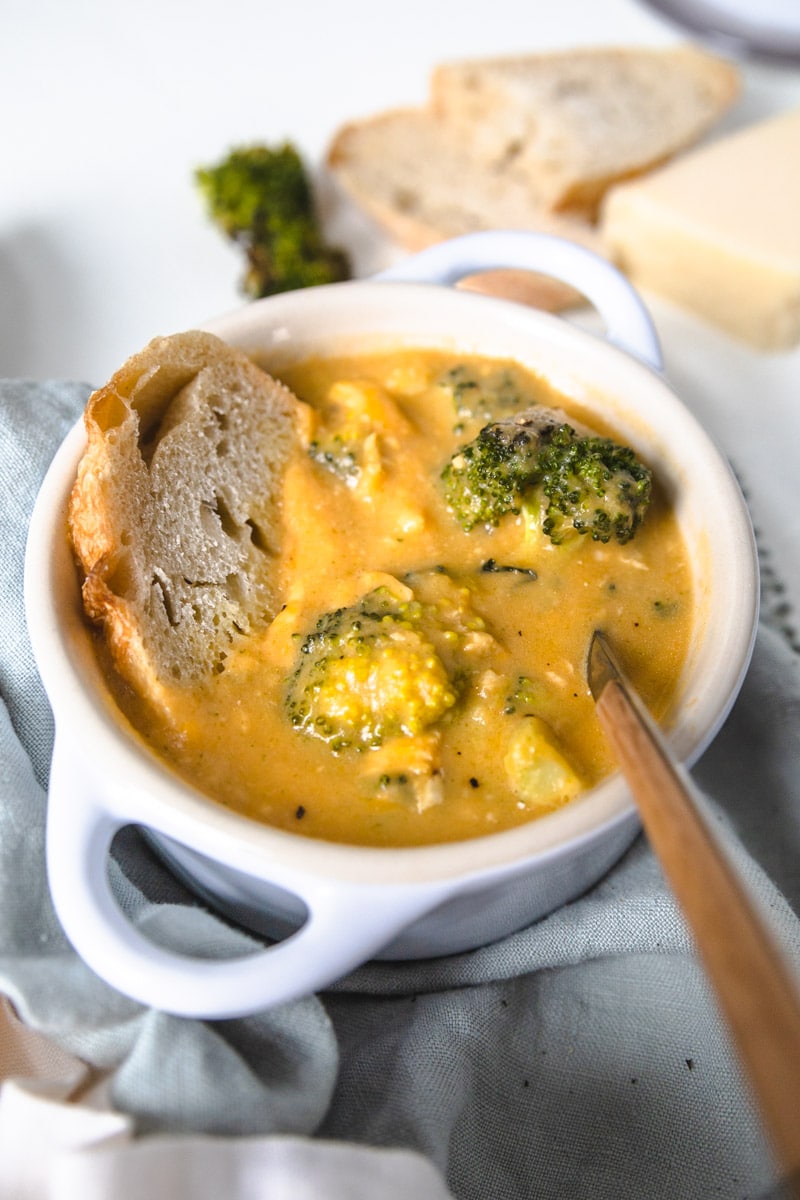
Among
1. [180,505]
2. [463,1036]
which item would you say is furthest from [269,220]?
[463,1036]

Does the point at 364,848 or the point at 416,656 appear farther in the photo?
the point at 416,656

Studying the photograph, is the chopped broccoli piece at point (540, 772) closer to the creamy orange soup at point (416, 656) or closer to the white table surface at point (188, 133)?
the creamy orange soup at point (416, 656)

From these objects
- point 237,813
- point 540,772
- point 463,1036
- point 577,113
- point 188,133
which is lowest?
point 463,1036

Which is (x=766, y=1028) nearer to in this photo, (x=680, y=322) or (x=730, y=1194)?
(x=730, y=1194)

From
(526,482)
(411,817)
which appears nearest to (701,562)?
(526,482)

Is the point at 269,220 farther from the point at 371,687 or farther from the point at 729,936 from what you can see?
the point at 729,936

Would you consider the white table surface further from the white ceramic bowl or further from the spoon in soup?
the spoon in soup
